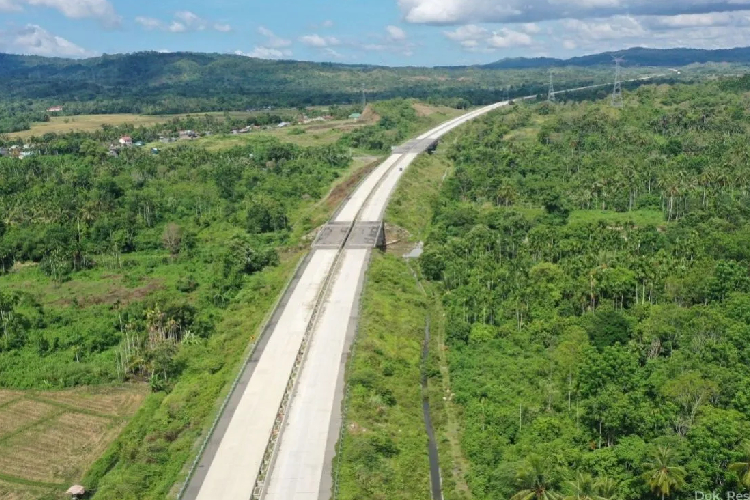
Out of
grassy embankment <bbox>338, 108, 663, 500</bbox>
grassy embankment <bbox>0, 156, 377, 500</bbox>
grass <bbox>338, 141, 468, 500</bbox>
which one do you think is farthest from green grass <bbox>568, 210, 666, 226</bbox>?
grassy embankment <bbox>0, 156, 377, 500</bbox>

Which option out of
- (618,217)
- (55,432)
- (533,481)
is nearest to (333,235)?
(618,217)

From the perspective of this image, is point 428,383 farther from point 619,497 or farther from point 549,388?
point 619,497

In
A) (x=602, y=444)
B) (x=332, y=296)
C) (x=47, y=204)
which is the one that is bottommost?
(x=602, y=444)

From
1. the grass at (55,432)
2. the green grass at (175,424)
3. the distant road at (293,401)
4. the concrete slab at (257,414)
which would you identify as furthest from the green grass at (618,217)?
the grass at (55,432)

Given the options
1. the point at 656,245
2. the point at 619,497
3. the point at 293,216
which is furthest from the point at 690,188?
the point at 619,497

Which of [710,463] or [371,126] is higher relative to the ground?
[371,126]

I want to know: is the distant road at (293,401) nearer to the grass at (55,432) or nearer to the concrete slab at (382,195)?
the grass at (55,432)
